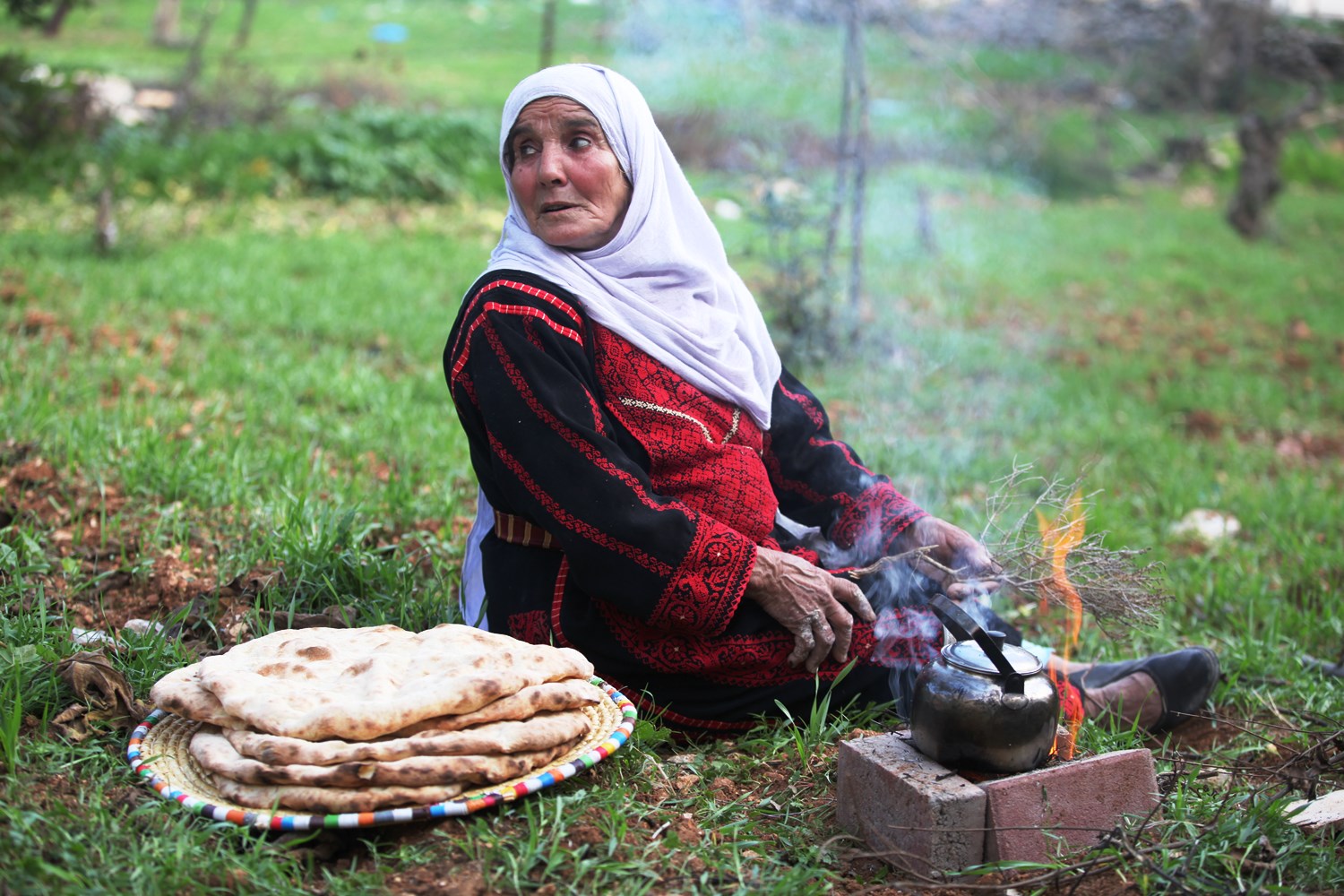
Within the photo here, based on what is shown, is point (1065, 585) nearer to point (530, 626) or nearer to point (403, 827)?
point (530, 626)

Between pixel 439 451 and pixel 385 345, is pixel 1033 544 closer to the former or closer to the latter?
pixel 439 451

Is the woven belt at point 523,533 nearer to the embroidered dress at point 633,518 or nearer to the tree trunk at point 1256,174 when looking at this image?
the embroidered dress at point 633,518

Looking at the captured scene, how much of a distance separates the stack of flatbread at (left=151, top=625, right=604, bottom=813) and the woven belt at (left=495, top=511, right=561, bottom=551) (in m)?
0.36

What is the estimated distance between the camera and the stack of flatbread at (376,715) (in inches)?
87.2

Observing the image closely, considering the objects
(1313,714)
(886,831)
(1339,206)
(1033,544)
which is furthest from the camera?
(1339,206)


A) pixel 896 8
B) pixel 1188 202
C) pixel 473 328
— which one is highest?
pixel 896 8

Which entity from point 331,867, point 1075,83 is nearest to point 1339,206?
point 1075,83

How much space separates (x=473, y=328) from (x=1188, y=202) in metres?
16.0

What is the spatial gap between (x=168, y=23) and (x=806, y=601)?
54.9ft

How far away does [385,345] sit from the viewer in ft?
22.0

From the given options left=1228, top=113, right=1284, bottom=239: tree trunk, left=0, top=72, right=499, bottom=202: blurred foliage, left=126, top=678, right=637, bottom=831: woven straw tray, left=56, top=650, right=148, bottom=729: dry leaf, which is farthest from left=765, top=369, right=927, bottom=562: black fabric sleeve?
left=1228, top=113, right=1284, bottom=239: tree trunk

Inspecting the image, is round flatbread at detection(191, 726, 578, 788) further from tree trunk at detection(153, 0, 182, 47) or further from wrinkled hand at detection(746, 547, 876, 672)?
tree trunk at detection(153, 0, 182, 47)

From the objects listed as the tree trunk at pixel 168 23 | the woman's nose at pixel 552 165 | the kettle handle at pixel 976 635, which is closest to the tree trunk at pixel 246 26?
the tree trunk at pixel 168 23

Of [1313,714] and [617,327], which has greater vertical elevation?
[617,327]
